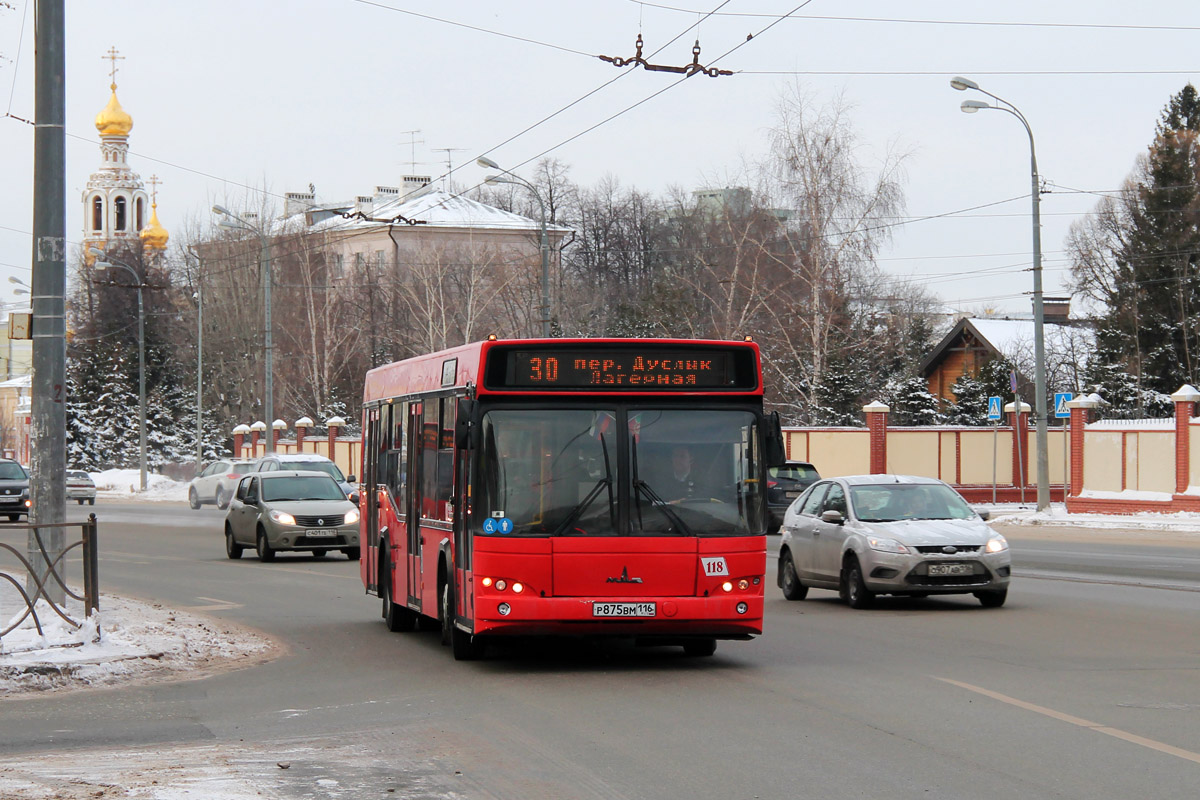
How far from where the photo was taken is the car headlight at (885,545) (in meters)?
16.5

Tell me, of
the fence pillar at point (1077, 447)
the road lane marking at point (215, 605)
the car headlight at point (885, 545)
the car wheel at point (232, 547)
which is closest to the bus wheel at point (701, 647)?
the car headlight at point (885, 545)

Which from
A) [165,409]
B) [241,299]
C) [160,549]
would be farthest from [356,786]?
[165,409]

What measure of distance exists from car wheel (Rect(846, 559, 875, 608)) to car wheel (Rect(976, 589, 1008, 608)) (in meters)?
1.15

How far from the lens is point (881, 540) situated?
16656 millimetres

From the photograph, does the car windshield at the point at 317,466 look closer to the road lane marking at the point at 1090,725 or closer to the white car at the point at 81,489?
the white car at the point at 81,489

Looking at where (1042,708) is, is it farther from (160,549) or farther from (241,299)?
(241,299)

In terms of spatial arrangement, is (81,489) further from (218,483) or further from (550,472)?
(550,472)

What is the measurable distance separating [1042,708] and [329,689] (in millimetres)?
4903

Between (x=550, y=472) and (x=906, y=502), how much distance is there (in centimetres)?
687

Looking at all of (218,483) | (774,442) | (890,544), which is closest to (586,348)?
(774,442)

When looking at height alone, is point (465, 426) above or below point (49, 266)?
below

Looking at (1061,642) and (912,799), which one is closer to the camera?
(912,799)

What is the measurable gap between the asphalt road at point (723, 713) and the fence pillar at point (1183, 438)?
2104 centimetres

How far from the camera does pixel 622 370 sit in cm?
A: 1202
